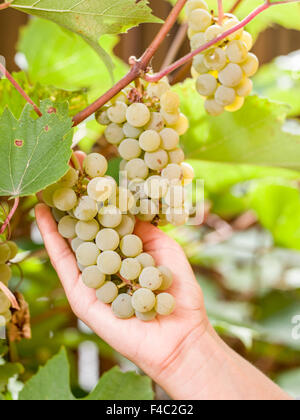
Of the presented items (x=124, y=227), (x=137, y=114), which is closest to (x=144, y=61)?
(x=137, y=114)

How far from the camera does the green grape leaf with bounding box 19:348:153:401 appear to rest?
564 millimetres

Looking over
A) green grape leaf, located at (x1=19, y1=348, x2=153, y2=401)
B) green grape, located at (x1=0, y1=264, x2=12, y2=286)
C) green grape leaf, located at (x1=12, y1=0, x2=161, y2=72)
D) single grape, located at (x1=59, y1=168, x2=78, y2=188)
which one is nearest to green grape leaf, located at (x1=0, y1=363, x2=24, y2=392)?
green grape leaf, located at (x1=19, y1=348, x2=153, y2=401)

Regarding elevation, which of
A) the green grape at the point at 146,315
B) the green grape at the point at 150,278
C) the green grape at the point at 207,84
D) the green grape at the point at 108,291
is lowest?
the green grape at the point at 146,315

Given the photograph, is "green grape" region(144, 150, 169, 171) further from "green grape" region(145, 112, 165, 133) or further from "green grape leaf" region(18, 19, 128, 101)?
"green grape leaf" region(18, 19, 128, 101)

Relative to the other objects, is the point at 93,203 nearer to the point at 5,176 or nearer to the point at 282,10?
the point at 5,176

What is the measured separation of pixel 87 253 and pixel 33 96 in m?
0.20

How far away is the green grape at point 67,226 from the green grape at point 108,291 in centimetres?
6

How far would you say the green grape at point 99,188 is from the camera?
42 centimetres

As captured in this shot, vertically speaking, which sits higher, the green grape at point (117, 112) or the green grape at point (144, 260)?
the green grape at point (117, 112)

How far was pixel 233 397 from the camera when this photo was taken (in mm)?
487

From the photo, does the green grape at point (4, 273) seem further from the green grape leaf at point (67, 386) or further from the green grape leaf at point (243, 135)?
the green grape leaf at point (243, 135)

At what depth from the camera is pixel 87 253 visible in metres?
0.43

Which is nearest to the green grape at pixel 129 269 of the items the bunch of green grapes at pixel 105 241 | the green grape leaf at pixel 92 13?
the bunch of green grapes at pixel 105 241
